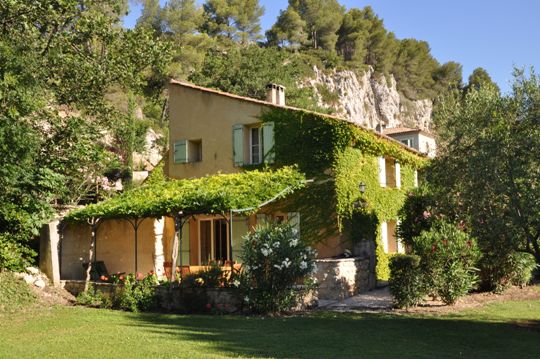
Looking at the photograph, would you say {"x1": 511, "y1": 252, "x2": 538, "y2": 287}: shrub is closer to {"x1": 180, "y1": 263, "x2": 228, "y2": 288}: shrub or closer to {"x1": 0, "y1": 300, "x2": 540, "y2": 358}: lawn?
{"x1": 0, "y1": 300, "x2": 540, "y2": 358}: lawn

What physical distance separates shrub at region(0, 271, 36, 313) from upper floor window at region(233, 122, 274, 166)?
7889mm

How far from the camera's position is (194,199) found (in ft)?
44.7

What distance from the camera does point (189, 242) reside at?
18438 mm

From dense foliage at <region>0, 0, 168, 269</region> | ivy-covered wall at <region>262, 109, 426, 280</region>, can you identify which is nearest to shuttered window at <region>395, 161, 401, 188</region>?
ivy-covered wall at <region>262, 109, 426, 280</region>

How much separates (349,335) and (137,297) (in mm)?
6249

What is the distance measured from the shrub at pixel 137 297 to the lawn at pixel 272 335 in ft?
2.88

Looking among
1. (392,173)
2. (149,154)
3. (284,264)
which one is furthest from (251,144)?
(149,154)

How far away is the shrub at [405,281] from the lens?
12.4m

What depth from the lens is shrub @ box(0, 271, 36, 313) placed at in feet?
41.2

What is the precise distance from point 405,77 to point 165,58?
62.7 m

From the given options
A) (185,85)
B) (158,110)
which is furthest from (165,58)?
(158,110)

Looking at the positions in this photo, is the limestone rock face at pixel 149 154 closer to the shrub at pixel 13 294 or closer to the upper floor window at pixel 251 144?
the upper floor window at pixel 251 144

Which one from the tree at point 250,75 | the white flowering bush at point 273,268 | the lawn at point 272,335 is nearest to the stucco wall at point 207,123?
the white flowering bush at point 273,268

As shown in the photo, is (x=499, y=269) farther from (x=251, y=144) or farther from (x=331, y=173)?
(x=251, y=144)
